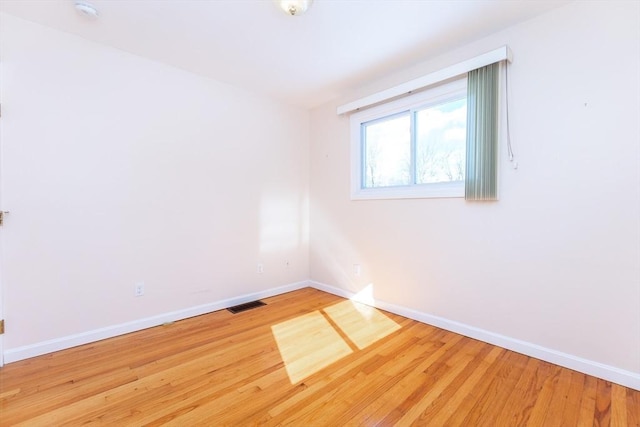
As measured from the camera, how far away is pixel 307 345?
87.2 inches

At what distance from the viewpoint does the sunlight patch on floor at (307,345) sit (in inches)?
75.5

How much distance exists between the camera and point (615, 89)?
1736mm

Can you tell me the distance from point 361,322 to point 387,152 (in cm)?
182

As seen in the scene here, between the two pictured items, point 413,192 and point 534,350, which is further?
point 413,192

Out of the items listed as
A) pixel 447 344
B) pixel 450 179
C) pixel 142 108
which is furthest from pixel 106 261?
pixel 450 179

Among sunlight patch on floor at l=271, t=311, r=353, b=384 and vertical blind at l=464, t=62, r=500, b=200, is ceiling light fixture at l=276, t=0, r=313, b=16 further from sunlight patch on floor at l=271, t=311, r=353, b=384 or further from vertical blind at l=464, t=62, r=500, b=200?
sunlight patch on floor at l=271, t=311, r=353, b=384

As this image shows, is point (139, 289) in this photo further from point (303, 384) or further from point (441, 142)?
point (441, 142)

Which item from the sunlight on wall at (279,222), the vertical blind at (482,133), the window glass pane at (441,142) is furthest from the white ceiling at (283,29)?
the sunlight on wall at (279,222)

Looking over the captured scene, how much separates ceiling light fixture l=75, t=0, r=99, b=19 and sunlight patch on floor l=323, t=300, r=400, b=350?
10.1 ft

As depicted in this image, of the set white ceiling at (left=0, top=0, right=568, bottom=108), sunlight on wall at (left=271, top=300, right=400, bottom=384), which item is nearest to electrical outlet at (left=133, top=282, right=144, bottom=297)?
sunlight on wall at (left=271, top=300, right=400, bottom=384)

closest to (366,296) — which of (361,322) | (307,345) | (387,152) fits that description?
(361,322)

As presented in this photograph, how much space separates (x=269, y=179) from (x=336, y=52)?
1632 millimetres

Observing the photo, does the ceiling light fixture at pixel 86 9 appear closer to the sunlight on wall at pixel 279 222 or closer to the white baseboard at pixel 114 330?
the sunlight on wall at pixel 279 222

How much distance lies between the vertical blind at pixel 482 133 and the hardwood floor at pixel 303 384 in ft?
4.17
